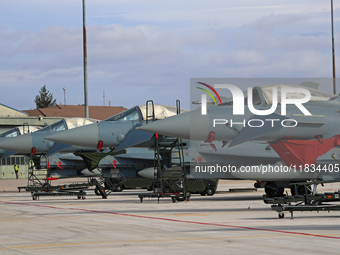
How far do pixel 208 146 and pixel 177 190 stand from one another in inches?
80.5

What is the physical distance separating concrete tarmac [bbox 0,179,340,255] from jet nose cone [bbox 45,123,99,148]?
15.7ft

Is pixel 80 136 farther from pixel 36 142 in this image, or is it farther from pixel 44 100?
pixel 44 100

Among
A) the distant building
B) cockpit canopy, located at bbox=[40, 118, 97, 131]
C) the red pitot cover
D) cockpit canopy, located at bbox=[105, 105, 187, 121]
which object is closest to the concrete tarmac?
the red pitot cover

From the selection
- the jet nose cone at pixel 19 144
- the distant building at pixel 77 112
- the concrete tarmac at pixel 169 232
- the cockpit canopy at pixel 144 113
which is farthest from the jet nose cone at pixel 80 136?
the distant building at pixel 77 112

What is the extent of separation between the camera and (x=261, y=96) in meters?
14.4

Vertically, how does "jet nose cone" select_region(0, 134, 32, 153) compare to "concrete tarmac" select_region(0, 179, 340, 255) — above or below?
above

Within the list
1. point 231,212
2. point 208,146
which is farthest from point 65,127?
point 231,212

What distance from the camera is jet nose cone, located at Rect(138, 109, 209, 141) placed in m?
14.5

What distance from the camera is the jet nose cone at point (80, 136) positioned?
68.0 feet

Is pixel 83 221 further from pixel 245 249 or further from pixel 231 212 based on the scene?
pixel 245 249

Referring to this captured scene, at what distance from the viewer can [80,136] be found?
68.4 ft

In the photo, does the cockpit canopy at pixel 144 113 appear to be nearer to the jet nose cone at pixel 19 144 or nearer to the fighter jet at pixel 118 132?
the fighter jet at pixel 118 132

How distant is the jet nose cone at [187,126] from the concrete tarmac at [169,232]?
6.33ft

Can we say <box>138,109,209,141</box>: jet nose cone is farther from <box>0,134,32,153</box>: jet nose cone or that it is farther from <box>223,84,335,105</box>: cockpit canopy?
<box>0,134,32,153</box>: jet nose cone
